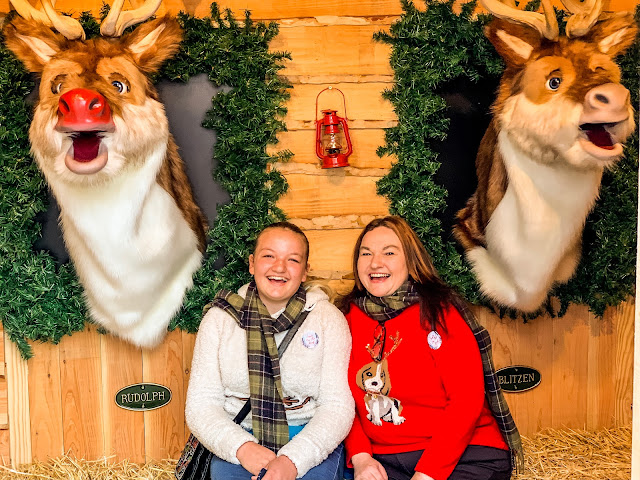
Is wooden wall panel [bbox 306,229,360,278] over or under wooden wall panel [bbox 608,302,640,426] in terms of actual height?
over

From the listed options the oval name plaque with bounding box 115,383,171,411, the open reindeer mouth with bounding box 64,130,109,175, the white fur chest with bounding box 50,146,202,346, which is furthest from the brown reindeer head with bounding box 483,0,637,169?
the oval name plaque with bounding box 115,383,171,411

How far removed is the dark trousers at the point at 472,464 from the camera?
2271 mm

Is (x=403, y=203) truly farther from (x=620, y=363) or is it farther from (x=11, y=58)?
(x=11, y=58)

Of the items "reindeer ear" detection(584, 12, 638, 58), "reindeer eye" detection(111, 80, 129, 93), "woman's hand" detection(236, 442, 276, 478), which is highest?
"reindeer ear" detection(584, 12, 638, 58)

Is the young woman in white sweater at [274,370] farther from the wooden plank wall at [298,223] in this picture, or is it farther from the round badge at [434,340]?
the wooden plank wall at [298,223]

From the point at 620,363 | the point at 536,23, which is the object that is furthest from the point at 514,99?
the point at 620,363

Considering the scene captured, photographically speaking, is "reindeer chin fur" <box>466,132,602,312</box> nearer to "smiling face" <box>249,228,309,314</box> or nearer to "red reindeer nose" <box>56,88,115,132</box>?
"smiling face" <box>249,228,309,314</box>

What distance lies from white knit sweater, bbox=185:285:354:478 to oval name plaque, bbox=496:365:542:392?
1.03 metres

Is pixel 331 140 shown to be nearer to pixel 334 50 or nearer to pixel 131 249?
pixel 334 50

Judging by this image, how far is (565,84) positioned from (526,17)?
321 millimetres

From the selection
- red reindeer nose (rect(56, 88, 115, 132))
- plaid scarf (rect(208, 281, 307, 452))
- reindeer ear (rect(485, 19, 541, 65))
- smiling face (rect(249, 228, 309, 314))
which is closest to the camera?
red reindeer nose (rect(56, 88, 115, 132))

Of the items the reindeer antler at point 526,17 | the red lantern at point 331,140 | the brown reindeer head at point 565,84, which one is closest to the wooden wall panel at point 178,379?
the red lantern at point 331,140

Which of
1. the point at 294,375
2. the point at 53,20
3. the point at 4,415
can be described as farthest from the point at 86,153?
the point at 4,415

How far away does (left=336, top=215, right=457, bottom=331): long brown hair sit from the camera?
2367 millimetres
